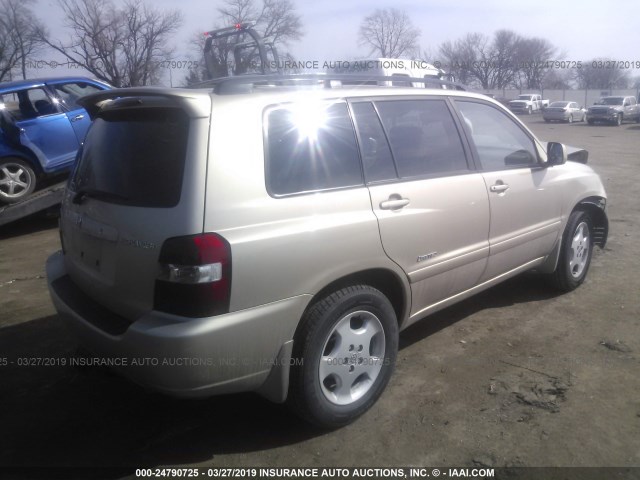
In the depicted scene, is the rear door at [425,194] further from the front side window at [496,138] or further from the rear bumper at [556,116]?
the rear bumper at [556,116]

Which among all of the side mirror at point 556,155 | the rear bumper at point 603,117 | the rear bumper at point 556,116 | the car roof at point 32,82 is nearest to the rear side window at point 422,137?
the side mirror at point 556,155

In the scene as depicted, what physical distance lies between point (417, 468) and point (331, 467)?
0.42 m

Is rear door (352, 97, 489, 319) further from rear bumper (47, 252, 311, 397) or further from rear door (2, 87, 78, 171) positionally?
rear door (2, 87, 78, 171)

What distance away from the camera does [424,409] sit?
10.3ft

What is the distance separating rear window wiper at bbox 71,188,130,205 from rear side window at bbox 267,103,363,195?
763 mm

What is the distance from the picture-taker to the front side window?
3947 mm

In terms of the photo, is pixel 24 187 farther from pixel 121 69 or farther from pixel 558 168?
pixel 121 69

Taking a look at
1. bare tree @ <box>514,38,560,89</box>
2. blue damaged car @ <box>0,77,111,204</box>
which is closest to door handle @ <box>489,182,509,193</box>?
blue damaged car @ <box>0,77,111,204</box>

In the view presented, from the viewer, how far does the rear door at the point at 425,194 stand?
3.14 metres

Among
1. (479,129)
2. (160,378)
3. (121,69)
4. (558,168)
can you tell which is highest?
(121,69)

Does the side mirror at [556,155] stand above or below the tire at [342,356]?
above

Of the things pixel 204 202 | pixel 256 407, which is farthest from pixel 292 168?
pixel 256 407

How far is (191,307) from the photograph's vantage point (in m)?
2.40

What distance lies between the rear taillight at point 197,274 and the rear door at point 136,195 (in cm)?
5
